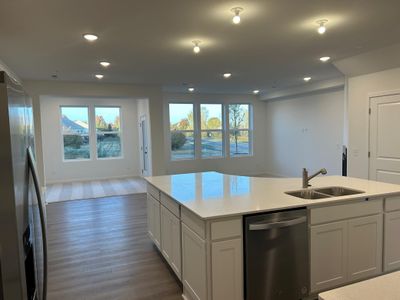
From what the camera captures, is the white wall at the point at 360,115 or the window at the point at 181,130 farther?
the window at the point at 181,130

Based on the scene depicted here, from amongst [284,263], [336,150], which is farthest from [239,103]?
[284,263]

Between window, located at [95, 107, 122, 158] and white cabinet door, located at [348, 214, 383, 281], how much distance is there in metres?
8.31

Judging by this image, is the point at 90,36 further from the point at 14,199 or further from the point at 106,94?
the point at 106,94

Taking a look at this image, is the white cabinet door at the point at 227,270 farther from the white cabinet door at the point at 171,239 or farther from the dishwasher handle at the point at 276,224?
the white cabinet door at the point at 171,239

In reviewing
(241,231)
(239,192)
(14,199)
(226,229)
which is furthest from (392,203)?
(14,199)

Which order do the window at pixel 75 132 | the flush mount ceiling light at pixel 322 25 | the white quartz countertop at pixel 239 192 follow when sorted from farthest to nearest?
the window at pixel 75 132 < the flush mount ceiling light at pixel 322 25 < the white quartz countertop at pixel 239 192

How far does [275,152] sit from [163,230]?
705 cm

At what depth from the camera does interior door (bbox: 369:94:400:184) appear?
4.49 m

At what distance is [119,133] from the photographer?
966 cm

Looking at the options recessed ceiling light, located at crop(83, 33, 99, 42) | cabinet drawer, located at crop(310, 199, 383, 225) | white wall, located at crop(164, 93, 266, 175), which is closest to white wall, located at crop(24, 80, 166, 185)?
white wall, located at crop(164, 93, 266, 175)

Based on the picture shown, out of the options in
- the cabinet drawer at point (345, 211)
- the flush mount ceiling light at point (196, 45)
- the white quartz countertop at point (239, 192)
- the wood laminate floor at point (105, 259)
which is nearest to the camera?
the white quartz countertop at point (239, 192)

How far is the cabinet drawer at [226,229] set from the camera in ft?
6.70

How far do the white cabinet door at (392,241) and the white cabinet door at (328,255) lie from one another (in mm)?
513

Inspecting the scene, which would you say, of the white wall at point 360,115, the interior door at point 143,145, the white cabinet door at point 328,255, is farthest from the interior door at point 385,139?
the interior door at point 143,145
